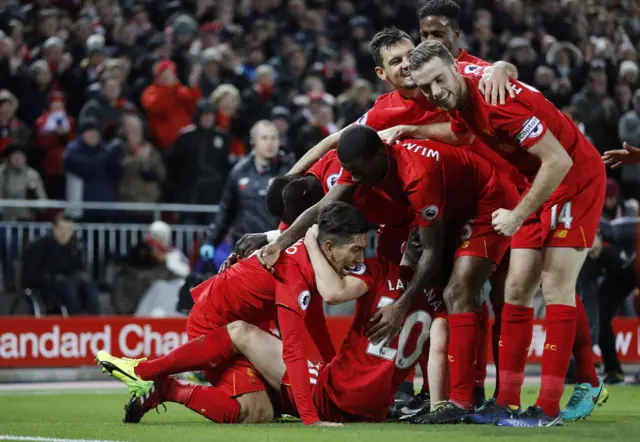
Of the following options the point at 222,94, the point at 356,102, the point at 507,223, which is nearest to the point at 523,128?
the point at 507,223

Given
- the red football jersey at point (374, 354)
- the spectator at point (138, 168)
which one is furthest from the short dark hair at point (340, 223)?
the spectator at point (138, 168)

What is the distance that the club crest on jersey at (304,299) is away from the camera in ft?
22.4

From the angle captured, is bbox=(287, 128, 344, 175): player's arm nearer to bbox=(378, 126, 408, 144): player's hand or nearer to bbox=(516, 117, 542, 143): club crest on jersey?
bbox=(378, 126, 408, 144): player's hand

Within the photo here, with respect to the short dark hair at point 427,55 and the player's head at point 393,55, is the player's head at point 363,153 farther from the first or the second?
the player's head at point 393,55

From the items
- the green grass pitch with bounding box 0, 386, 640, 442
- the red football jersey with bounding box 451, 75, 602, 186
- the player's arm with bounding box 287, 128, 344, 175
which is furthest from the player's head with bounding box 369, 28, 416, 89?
the green grass pitch with bounding box 0, 386, 640, 442

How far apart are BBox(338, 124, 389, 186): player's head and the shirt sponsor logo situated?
0.34 meters

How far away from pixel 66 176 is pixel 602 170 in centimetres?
809

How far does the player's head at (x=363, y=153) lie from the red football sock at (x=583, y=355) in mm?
1863

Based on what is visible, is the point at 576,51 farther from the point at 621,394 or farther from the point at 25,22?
the point at 621,394

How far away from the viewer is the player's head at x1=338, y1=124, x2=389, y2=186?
6.82 m

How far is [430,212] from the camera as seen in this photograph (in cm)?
686

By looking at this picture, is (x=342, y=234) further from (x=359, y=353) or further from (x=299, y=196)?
(x=299, y=196)

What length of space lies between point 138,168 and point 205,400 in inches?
289

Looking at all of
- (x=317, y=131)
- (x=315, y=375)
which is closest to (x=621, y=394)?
(x=315, y=375)
